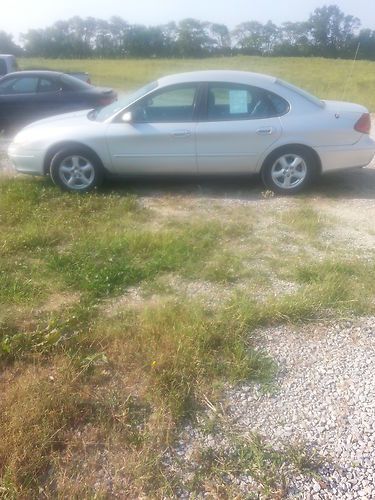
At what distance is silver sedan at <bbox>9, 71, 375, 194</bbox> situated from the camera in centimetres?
656

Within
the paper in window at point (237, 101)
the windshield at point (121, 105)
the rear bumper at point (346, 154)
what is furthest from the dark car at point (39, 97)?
the rear bumper at point (346, 154)

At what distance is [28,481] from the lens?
98.3 inches

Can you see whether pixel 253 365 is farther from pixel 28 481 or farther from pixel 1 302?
pixel 1 302

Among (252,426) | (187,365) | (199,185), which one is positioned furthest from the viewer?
(199,185)

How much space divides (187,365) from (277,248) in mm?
2198

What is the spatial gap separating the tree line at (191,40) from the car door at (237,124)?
4355cm

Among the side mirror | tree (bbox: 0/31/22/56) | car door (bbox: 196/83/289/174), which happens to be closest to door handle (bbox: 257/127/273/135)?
car door (bbox: 196/83/289/174)

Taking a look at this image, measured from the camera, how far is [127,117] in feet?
21.6

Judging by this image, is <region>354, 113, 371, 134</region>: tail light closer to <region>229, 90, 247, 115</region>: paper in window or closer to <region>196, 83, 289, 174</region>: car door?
<region>196, 83, 289, 174</region>: car door

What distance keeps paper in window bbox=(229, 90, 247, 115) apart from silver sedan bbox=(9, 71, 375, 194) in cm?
1

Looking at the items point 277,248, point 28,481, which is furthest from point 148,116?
point 28,481

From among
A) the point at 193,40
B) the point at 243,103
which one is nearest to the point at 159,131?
the point at 243,103

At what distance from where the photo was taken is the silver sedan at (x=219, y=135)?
6.56 meters

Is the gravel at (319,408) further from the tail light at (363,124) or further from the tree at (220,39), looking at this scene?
the tree at (220,39)
